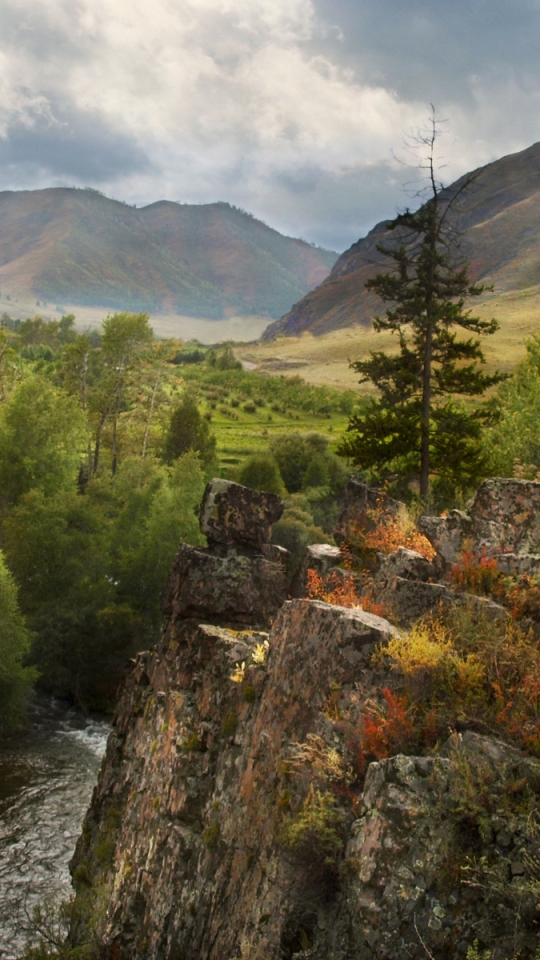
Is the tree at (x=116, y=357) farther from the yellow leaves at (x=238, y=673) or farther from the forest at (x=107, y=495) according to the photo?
the yellow leaves at (x=238, y=673)

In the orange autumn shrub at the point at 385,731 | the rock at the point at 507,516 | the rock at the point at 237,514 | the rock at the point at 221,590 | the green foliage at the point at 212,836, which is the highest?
the rock at the point at 507,516

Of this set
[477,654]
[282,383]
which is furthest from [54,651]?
→ [282,383]

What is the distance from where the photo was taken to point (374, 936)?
29.6 feet

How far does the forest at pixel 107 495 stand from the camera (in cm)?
4806

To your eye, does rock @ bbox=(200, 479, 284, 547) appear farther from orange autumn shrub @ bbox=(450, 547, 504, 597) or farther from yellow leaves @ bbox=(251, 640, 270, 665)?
orange autumn shrub @ bbox=(450, 547, 504, 597)

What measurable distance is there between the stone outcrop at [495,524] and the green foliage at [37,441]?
4987 centimetres

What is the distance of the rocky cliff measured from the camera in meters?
8.97

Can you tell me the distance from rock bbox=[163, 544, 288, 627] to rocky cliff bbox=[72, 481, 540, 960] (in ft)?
2.90

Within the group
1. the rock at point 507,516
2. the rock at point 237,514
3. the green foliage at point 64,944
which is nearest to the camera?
the rock at point 507,516

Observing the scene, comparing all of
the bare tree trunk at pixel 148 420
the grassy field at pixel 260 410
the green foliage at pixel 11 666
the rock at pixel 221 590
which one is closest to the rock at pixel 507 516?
the rock at pixel 221 590

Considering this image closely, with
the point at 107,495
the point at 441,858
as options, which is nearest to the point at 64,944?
the point at 441,858

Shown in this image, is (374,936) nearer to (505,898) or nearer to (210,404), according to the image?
(505,898)

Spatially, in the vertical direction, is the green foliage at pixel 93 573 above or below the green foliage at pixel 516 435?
below

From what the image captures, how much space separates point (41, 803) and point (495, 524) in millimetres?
29182
